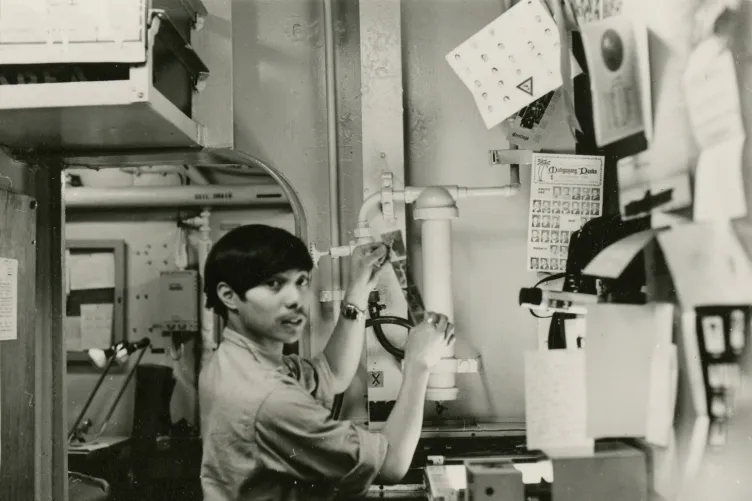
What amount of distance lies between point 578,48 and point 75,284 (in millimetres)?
1766

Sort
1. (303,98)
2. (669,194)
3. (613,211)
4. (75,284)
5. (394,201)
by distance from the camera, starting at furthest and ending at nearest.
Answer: (75,284) → (303,98) → (394,201) → (613,211) → (669,194)

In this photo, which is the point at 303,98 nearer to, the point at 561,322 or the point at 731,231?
the point at 561,322

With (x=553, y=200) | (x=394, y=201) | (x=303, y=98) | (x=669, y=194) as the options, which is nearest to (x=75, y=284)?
(x=303, y=98)

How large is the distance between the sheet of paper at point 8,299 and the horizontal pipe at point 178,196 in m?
0.41

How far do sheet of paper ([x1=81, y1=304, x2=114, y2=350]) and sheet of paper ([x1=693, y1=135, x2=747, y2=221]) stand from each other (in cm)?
177

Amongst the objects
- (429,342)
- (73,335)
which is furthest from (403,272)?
(73,335)

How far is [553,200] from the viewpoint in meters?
1.22

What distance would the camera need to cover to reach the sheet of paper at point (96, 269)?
1.91 meters

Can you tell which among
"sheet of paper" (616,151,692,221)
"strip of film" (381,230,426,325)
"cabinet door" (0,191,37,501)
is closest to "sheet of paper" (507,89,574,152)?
"sheet of paper" (616,151,692,221)

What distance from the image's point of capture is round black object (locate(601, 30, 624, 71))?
3.30 ft

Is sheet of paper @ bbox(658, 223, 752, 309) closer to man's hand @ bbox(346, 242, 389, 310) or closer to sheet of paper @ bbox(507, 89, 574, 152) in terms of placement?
sheet of paper @ bbox(507, 89, 574, 152)

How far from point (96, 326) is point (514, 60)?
159 centimetres

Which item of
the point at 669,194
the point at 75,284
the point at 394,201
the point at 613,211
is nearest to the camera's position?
the point at 669,194

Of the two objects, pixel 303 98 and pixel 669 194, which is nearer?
pixel 669 194
